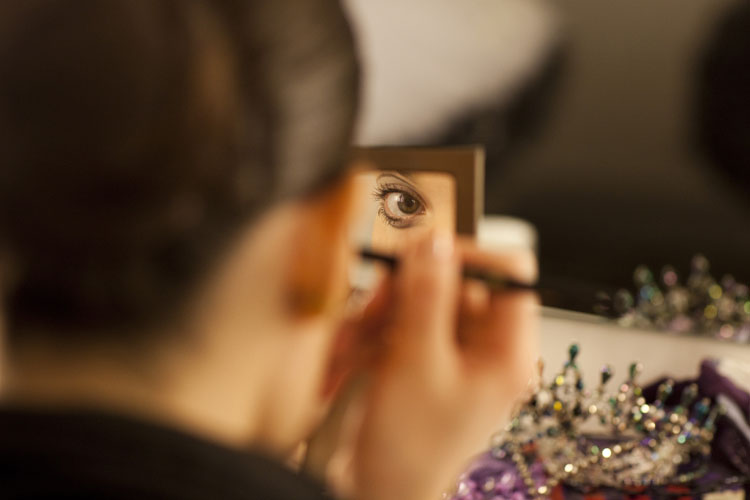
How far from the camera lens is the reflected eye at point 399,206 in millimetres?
400

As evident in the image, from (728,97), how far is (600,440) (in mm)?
325

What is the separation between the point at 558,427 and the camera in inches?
20.6

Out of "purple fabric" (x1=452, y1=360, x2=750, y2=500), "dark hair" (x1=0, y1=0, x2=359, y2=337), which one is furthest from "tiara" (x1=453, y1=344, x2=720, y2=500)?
"dark hair" (x1=0, y1=0, x2=359, y2=337)

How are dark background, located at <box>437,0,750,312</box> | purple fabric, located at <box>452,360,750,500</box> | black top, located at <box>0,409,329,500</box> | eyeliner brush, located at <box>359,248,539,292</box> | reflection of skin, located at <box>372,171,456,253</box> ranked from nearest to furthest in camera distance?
black top, located at <box>0,409,329,500</box>, eyeliner brush, located at <box>359,248,539,292</box>, reflection of skin, located at <box>372,171,456,253</box>, purple fabric, located at <box>452,360,750,500</box>, dark background, located at <box>437,0,750,312</box>

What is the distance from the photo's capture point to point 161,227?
0.62 ft

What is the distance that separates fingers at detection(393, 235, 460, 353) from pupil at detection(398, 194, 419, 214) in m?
0.13

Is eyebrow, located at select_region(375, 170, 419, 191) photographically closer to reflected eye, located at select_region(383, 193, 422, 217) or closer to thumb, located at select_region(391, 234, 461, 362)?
reflected eye, located at select_region(383, 193, 422, 217)

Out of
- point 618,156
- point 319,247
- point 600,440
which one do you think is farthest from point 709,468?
point 319,247

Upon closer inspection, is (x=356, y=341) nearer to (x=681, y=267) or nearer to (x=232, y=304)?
(x=232, y=304)

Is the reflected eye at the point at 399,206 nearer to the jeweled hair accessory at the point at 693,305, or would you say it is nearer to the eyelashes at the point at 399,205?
the eyelashes at the point at 399,205

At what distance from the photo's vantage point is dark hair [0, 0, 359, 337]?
7.2 inches

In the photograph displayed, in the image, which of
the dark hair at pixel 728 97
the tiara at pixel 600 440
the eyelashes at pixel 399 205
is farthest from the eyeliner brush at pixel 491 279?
the dark hair at pixel 728 97

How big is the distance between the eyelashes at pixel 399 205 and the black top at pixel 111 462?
22cm

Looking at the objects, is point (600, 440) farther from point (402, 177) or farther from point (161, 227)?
point (161, 227)
